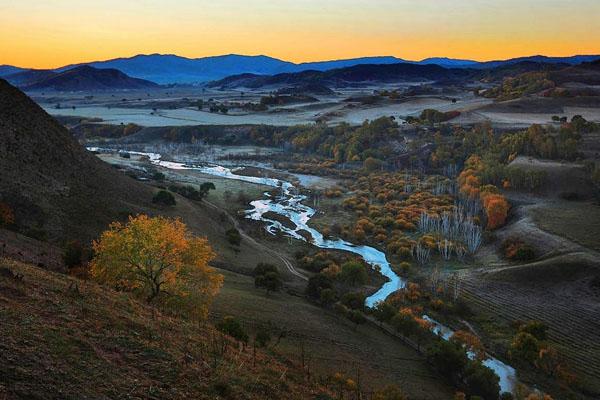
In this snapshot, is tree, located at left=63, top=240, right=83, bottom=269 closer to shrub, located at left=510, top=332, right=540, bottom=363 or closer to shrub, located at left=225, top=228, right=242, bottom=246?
shrub, located at left=225, top=228, right=242, bottom=246

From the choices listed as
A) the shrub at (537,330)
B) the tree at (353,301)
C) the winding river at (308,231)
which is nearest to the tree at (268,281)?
the tree at (353,301)

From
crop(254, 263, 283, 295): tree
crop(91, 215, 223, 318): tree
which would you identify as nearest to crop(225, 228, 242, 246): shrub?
A: crop(254, 263, 283, 295): tree

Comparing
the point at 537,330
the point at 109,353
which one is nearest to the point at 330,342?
the point at 537,330

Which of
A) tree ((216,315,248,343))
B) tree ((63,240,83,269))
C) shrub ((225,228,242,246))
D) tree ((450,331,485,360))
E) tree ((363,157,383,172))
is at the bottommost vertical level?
tree ((450,331,485,360))

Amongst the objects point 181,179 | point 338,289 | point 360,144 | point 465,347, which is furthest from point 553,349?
point 360,144

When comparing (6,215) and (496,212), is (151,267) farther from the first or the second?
(496,212)
